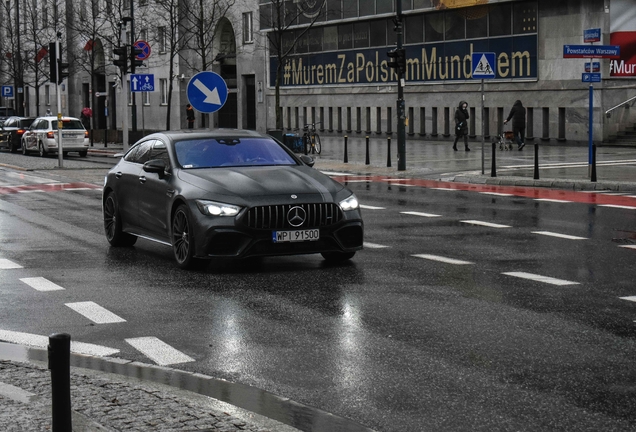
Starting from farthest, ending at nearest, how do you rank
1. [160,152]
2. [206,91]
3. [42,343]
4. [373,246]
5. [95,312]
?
1. [206,91]
2. [373,246]
3. [160,152]
4. [95,312]
5. [42,343]

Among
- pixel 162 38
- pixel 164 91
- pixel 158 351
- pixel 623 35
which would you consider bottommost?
pixel 158 351

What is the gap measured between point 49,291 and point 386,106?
43.9 m

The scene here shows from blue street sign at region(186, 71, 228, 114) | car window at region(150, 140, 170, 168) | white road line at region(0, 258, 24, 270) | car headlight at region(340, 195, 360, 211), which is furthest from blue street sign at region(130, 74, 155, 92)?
car headlight at region(340, 195, 360, 211)

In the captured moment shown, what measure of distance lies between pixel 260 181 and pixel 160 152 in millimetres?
1946

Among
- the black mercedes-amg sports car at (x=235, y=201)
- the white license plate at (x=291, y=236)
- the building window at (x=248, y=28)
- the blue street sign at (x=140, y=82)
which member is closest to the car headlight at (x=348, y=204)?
the black mercedes-amg sports car at (x=235, y=201)

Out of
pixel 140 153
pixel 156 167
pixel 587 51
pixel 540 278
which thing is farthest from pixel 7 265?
pixel 587 51

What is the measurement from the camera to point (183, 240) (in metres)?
11.9

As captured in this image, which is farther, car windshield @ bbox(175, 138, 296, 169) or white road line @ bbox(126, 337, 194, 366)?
car windshield @ bbox(175, 138, 296, 169)

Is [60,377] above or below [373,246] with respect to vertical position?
above

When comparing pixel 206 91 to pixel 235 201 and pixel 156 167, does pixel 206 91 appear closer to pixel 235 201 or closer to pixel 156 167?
pixel 156 167

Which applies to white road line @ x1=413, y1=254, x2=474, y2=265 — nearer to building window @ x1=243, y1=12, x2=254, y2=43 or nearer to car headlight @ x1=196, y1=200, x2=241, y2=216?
car headlight @ x1=196, y1=200, x2=241, y2=216

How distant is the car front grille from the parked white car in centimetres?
3361

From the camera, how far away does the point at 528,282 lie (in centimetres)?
1068

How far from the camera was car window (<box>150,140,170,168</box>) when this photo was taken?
42.4ft
